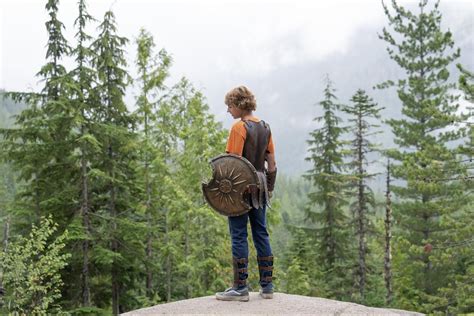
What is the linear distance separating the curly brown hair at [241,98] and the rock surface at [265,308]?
101 inches

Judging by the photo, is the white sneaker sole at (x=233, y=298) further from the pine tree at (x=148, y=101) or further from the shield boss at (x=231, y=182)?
the pine tree at (x=148, y=101)

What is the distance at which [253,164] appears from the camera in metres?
6.44

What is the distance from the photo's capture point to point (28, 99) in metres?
16.8

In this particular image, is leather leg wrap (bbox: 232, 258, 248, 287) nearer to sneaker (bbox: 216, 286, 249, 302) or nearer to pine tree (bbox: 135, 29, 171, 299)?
sneaker (bbox: 216, 286, 249, 302)

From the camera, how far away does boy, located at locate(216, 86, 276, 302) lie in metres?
6.31

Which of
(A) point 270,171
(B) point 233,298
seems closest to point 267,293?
(B) point 233,298

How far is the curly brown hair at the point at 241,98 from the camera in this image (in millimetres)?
6344

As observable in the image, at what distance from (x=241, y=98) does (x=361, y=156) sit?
1858 centimetres

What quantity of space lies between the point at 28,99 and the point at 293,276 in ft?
38.7

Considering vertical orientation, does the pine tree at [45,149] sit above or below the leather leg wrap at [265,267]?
above

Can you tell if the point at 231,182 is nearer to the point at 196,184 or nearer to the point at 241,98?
the point at 241,98

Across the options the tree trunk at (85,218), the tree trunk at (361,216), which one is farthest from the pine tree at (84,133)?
the tree trunk at (361,216)

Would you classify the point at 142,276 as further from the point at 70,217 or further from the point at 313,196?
the point at 313,196

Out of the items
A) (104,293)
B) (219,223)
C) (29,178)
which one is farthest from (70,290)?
(219,223)
